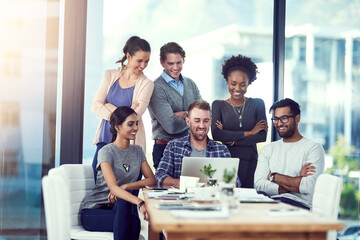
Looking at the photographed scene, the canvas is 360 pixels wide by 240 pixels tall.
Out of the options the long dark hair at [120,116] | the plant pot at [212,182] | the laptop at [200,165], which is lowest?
the plant pot at [212,182]

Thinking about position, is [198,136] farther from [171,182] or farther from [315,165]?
[315,165]

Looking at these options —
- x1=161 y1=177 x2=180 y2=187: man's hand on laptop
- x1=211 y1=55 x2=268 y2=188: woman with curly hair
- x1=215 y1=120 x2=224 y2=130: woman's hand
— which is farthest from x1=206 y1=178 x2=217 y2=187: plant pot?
x1=215 y1=120 x2=224 y2=130: woman's hand

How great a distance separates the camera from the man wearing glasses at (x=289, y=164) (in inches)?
153

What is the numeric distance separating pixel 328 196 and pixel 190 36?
2.85 metres

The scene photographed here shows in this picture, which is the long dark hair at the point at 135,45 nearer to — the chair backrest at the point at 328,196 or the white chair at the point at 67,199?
the white chair at the point at 67,199

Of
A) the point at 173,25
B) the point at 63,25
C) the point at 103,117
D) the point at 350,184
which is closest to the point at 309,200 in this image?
the point at 350,184

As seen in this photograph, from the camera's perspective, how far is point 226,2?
548cm

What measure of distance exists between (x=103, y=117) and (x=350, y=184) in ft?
8.64

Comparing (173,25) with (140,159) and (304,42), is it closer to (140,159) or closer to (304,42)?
(304,42)

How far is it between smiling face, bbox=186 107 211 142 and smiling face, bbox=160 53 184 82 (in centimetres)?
81

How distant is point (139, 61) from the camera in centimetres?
471

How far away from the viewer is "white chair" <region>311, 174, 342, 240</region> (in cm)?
293

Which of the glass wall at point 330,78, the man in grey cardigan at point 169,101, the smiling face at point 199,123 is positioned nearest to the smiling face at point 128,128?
the smiling face at point 199,123

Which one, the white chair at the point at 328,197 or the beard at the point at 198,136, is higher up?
the beard at the point at 198,136
